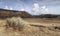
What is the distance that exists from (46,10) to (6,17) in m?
0.92

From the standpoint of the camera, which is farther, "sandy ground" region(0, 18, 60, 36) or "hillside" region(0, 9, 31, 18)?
"hillside" region(0, 9, 31, 18)

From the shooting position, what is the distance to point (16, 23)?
465cm

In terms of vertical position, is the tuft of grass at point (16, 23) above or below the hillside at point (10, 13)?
below

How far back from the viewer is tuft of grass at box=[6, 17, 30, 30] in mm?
4614

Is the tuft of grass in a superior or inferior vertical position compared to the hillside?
inferior

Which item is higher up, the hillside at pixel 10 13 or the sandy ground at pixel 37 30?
the hillside at pixel 10 13

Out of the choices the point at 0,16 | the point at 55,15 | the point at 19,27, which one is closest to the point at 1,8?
the point at 0,16

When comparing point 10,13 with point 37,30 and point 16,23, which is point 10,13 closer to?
point 16,23

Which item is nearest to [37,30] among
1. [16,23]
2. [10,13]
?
[16,23]

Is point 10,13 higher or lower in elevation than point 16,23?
higher

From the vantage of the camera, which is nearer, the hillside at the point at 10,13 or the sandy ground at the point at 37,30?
the sandy ground at the point at 37,30

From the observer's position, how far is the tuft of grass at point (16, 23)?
15.1ft

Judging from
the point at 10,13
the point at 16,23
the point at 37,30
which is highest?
the point at 10,13

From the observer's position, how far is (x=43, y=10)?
15.3 feet
